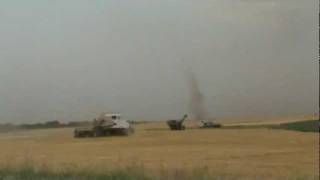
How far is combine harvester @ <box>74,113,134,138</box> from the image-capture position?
69250mm

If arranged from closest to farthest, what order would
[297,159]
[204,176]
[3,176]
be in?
[204,176] → [3,176] → [297,159]

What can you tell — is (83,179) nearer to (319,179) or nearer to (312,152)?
(319,179)

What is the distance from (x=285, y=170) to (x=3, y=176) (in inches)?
370

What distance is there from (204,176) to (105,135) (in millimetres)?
49843

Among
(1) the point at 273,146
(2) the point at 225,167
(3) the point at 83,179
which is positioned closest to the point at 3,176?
(3) the point at 83,179

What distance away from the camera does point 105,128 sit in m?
70.5

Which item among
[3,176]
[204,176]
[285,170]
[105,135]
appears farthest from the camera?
[105,135]

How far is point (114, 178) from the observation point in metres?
21.2

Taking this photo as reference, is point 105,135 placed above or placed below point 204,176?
above

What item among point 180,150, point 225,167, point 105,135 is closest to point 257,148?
point 180,150

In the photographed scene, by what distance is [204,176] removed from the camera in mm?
20609

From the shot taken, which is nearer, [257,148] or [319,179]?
[319,179]

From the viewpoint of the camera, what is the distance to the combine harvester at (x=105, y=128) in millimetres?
69250

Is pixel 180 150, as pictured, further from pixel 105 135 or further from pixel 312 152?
pixel 105 135
